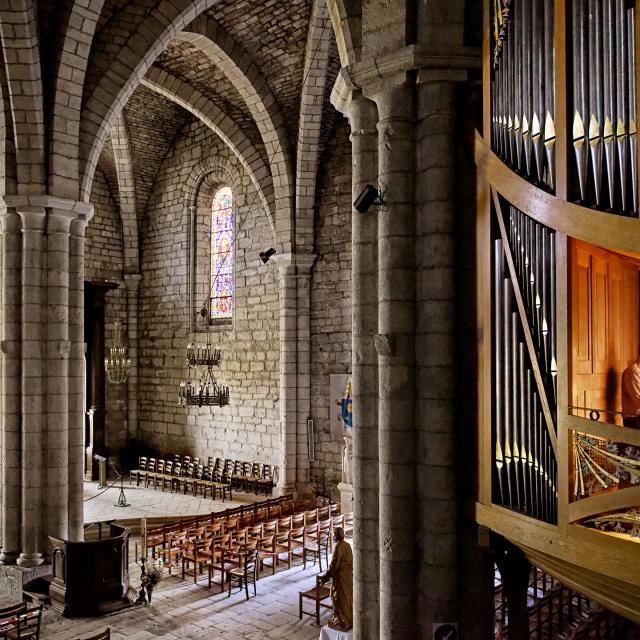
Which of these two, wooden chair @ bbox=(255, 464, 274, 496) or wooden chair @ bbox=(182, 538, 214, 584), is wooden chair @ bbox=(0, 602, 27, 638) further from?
wooden chair @ bbox=(255, 464, 274, 496)

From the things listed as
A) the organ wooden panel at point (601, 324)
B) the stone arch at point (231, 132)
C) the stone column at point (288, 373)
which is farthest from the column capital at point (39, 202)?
the organ wooden panel at point (601, 324)

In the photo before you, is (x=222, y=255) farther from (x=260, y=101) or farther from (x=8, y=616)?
(x=8, y=616)

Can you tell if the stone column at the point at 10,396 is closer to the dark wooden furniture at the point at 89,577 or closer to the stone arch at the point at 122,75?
the dark wooden furniture at the point at 89,577

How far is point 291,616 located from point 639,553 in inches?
255

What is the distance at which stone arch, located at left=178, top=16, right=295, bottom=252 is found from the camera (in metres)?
12.9

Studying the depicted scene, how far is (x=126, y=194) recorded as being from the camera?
1905 cm

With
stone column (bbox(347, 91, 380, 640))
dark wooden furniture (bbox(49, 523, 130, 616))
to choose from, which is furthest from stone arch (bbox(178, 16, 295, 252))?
stone column (bbox(347, 91, 380, 640))

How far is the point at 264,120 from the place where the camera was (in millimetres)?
14266

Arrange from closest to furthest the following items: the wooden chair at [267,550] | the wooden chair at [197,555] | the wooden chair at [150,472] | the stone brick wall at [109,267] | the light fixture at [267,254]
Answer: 1. the wooden chair at [267,550]
2. the wooden chair at [197,555]
3. the light fixture at [267,254]
4. the wooden chair at [150,472]
5. the stone brick wall at [109,267]

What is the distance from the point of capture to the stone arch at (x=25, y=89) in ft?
30.8

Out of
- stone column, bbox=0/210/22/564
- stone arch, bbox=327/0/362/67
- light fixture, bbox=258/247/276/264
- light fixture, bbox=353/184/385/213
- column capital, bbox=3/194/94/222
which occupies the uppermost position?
stone arch, bbox=327/0/362/67

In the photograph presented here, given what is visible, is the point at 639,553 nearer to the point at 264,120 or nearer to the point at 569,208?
the point at 569,208

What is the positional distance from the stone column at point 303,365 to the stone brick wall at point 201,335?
122cm

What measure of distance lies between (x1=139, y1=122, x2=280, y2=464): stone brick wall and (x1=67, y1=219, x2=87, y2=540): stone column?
6.36 meters
